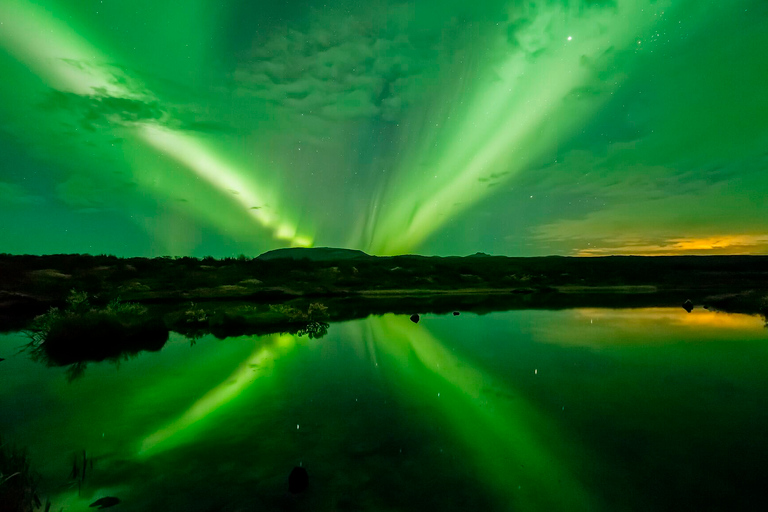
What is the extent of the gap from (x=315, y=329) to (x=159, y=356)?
9964 mm

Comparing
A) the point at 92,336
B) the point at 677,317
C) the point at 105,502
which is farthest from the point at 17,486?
the point at 677,317

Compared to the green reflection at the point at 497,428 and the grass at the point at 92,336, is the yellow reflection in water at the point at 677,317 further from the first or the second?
the grass at the point at 92,336

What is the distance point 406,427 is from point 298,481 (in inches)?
161

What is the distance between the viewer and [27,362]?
19.0 meters

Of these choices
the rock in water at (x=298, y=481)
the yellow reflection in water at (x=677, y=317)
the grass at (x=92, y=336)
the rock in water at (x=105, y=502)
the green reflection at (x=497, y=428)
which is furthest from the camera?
the yellow reflection in water at (x=677, y=317)

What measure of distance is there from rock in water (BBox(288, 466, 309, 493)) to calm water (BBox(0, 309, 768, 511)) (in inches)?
8.3

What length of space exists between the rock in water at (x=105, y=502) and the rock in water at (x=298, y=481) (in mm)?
3159

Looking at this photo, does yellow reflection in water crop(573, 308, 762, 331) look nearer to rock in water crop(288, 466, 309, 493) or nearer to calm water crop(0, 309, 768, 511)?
calm water crop(0, 309, 768, 511)

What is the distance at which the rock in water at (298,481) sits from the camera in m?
7.52

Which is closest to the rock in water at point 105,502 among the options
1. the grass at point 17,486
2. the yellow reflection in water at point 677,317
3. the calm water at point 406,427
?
the calm water at point 406,427

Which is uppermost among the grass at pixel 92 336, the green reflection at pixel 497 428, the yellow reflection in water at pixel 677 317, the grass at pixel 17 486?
the grass at pixel 92 336

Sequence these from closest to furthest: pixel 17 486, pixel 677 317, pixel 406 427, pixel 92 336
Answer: pixel 17 486 → pixel 406 427 → pixel 92 336 → pixel 677 317

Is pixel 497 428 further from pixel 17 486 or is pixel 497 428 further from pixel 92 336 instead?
pixel 92 336

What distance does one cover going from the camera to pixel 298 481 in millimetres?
7539
